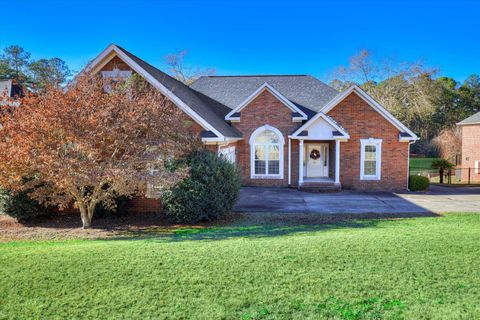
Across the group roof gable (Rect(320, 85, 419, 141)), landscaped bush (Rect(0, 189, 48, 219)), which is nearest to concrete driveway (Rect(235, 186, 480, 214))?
roof gable (Rect(320, 85, 419, 141))

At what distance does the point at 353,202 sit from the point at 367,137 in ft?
18.1

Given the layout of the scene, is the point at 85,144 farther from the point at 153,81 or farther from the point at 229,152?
the point at 229,152

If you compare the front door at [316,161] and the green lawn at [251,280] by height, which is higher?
the front door at [316,161]

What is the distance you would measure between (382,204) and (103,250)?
11866 mm

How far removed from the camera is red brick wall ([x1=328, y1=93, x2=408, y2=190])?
19.7 meters

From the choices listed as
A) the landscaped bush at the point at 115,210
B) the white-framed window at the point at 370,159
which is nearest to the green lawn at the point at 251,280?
the landscaped bush at the point at 115,210

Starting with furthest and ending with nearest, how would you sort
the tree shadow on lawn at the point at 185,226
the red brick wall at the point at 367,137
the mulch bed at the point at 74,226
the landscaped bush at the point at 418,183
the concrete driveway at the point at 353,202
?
the red brick wall at the point at 367,137 < the landscaped bush at the point at 418,183 < the concrete driveway at the point at 353,202 < the mulch bed at the point at 74,226 < the tree shadow on lawn at the point at 185,226

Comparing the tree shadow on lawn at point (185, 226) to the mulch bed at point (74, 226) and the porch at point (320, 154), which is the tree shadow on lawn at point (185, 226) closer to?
the mulch bed at point (74, 226)

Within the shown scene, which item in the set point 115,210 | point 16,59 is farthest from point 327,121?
point 16,59

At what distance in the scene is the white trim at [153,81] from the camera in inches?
588

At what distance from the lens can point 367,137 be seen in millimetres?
19766

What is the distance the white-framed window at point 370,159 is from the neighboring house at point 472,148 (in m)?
14.9

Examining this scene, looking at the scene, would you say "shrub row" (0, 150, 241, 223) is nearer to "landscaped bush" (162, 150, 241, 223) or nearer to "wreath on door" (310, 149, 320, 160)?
"landscaped bush" (162, 150, 241, 223)

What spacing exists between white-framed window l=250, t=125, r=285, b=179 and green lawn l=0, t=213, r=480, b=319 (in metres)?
12.4
